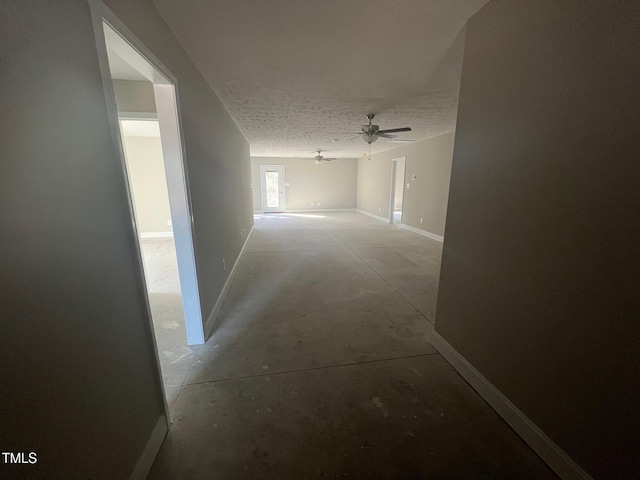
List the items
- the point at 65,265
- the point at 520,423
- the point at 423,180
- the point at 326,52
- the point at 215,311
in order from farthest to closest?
the point at 423,180, the point at 215,311, the point at 326,52, the point at 520,423, the point at 65,265

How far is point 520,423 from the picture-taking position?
1.33 m

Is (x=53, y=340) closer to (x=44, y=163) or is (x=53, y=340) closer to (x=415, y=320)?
(x=44, y=163)

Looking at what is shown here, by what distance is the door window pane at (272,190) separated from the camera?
986 centimetres

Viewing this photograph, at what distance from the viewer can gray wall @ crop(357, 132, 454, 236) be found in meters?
5.32

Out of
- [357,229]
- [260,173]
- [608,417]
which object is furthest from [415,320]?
[260,173]

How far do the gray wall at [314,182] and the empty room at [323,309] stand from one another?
7.32 meters

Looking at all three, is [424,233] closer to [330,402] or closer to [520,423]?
[520,423]

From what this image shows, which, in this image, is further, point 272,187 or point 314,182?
point 314,182

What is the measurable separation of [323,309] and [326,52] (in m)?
2.34

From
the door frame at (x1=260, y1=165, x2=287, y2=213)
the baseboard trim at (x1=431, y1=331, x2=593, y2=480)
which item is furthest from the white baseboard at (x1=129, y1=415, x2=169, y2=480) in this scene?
the door frame at (x1=260, y1=165, x2=287, y2=213)

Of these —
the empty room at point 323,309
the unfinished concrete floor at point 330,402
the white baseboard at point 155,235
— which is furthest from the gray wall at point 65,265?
the white baseboard at point 155,235

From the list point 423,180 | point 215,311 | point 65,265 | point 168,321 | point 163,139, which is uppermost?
point 163,139

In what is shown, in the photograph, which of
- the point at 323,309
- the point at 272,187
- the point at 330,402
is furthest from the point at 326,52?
the point at 272,187

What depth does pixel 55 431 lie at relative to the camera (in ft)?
2.35
